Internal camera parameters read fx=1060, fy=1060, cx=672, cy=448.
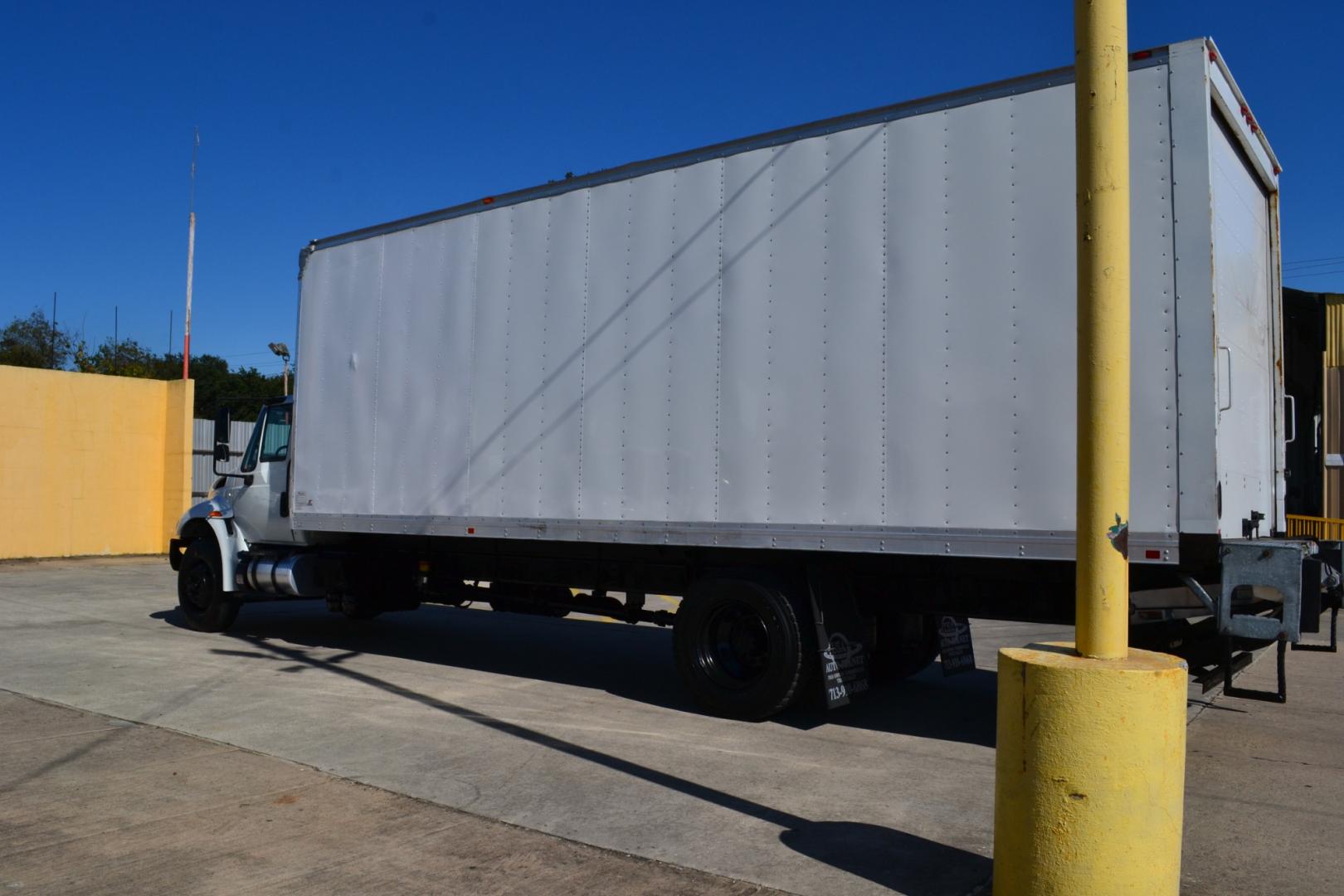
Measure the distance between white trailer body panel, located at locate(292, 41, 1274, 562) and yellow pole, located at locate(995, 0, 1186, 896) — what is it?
6.88ft

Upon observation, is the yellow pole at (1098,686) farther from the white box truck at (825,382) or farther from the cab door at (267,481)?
the cab door at (267,481)

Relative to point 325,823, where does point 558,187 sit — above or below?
above

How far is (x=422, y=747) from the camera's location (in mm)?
6523

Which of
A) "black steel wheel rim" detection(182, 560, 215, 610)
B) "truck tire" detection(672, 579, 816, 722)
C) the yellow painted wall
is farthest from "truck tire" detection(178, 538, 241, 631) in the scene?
the yellow painted wall

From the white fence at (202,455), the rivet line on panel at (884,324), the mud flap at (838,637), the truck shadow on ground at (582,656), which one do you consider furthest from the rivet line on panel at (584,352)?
the white fence at (202,455)

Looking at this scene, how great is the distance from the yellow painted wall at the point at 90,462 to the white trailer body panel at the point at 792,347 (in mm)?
15328

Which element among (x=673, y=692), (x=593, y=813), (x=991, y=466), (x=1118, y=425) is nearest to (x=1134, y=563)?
(x=991, y=466)

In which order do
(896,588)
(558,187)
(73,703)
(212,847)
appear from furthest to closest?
(558,187), (73,703), (896,588), (212,847)

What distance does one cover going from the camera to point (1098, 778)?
3.60 m

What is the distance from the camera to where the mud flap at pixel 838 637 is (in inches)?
277

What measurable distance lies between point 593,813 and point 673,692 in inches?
131

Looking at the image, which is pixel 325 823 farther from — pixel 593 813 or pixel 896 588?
pixel 896 588

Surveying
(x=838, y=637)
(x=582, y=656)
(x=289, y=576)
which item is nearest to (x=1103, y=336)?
(x=838, y=637)

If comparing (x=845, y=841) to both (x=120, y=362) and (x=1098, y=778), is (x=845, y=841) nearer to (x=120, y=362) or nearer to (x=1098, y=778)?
(x=1098, y=778)
